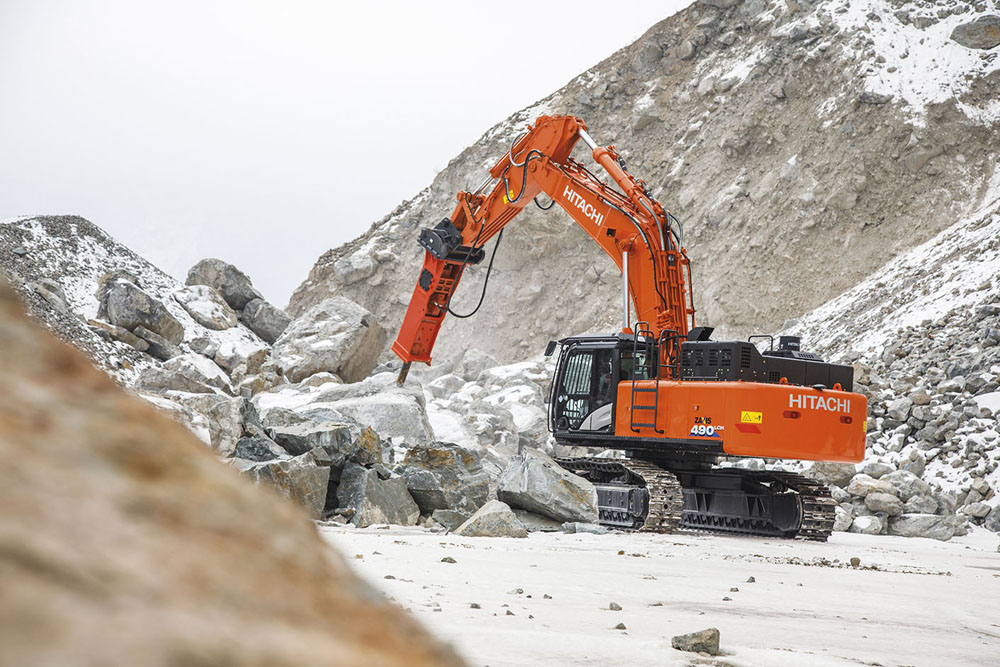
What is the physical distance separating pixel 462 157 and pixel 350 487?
28358 millimetres

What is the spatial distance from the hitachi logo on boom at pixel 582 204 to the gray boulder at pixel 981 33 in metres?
20.1

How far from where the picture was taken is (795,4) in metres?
28.9

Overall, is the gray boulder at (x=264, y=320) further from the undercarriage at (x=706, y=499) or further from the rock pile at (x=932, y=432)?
the rock pile at (x=932, y=432)

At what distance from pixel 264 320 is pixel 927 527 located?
16017mm

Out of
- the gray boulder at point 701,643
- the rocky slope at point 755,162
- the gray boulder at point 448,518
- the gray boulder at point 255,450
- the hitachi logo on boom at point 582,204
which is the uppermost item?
the rocky slope at point 755,162

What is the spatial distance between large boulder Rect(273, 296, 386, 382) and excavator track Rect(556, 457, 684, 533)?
10467mm

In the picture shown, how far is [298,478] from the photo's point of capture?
24.2ft

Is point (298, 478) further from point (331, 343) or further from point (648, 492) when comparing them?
point (331, 343)

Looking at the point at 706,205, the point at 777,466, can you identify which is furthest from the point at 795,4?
the point at 777,466

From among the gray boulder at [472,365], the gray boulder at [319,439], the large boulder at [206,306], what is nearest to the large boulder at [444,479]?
the gray boulder at [319,439]

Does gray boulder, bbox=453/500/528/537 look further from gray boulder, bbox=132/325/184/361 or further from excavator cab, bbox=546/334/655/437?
gray boulder, bbox=132/325/184/361

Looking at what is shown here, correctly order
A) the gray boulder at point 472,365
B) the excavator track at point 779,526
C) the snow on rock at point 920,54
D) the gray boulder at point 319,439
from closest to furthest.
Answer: the gray boulder at point 319,439 < the excavator track at point 779,526 < the gray boulder at point 472,365 < the snow on rock at point 920,54

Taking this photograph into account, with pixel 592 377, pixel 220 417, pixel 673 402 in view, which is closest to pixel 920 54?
pixel 592 377

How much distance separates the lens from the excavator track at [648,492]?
923 cm
